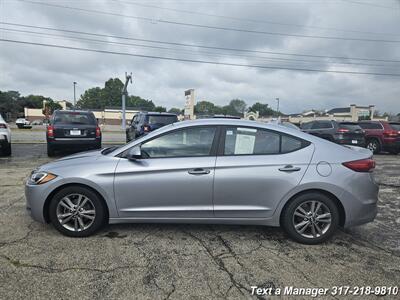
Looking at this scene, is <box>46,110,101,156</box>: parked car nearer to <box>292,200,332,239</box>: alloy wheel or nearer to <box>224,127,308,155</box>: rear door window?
<box>224,127,308,155</box>: rear door window

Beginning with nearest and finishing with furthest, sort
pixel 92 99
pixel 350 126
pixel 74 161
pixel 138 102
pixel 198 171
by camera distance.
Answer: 1. pixel 198 171
2. pixel 74 161
3. pixel 350 126
4. pixel 92 99
5. pixel 138 102

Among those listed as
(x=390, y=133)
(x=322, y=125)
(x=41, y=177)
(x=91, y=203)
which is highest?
(x=322, y=125)

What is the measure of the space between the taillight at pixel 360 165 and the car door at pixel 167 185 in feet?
5.45

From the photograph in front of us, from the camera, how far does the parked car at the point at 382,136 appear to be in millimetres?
13094

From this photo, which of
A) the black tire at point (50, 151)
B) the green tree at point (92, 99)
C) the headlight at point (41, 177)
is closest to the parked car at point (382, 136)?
the black tire at point (50, 151)

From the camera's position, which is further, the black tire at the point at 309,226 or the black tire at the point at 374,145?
the black tire at the point at 374,145

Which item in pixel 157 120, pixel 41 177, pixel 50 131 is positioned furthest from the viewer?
pixel 157 120

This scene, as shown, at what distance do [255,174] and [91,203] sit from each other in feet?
6.69

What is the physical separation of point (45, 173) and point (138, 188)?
1195mm

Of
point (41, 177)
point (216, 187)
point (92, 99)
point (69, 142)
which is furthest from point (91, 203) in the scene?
point (92, 99)

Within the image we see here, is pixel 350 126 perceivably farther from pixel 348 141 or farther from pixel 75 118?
pixel 75 118

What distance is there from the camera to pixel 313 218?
350 centimetres

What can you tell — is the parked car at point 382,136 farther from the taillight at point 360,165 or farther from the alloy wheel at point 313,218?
the alloy wheel at point 313,218

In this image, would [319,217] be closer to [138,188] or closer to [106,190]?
[138,188]
